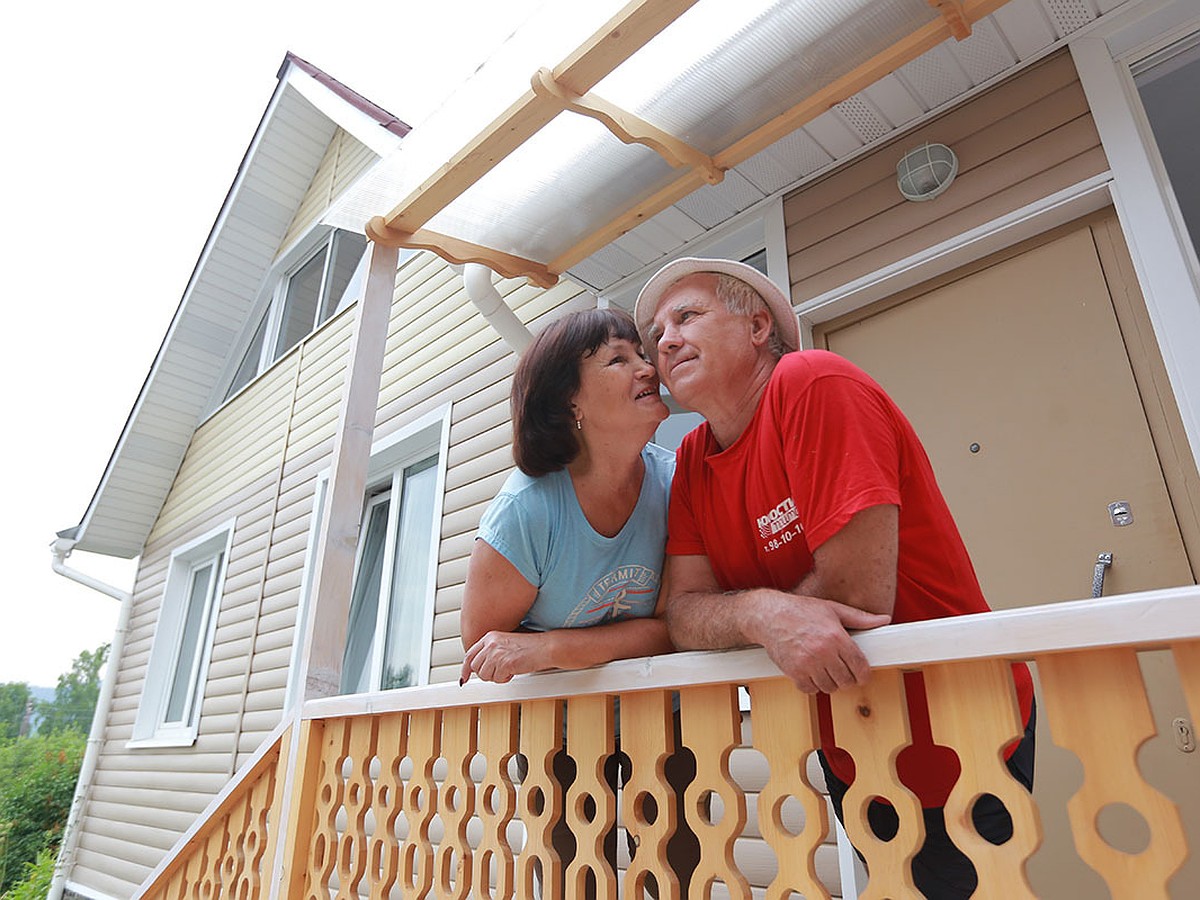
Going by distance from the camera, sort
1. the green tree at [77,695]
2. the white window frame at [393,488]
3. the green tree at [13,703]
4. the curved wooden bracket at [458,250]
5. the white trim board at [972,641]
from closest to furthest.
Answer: the white trim board at [972,641]
the curved wooden bracket at [458,250]
the white window frame at [393,488]
the green tree at [77,695]
the green tree at [13,703]

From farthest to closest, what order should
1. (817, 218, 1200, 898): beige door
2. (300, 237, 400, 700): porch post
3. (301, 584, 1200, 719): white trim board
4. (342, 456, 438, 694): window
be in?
1. (342, 456, 438, 694): window
2. (300, 237, 400, 700): porch post
3. (817, 218, 1200, 898): beige door
4. (301, 584, 1200, 719): white trim board

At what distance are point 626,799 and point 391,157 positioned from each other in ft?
7.14

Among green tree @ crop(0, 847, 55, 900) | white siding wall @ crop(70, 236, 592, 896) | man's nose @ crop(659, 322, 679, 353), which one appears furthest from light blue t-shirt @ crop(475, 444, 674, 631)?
green tree @ crop(0, 847, 55, 900)

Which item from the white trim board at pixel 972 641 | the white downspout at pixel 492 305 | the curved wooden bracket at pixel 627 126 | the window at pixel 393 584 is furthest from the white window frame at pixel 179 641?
the white trim board at pixel 972 641

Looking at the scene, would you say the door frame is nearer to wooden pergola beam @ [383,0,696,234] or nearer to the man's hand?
wooden pergola beam @ [383,0,696,234]

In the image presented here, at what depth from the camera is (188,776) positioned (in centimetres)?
599

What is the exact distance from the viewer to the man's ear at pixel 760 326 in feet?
4.52

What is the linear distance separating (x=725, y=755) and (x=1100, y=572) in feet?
4.48

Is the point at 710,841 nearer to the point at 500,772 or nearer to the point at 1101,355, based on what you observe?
the point at 500,772

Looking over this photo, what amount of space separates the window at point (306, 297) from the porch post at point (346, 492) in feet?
12.1

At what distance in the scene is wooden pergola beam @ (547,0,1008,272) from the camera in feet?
6.31

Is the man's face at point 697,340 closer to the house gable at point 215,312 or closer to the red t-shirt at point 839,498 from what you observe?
the red t-shirt at point 839,498

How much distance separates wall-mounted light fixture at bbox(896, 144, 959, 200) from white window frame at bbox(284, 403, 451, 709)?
8.96 feet

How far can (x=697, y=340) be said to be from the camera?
134cm
